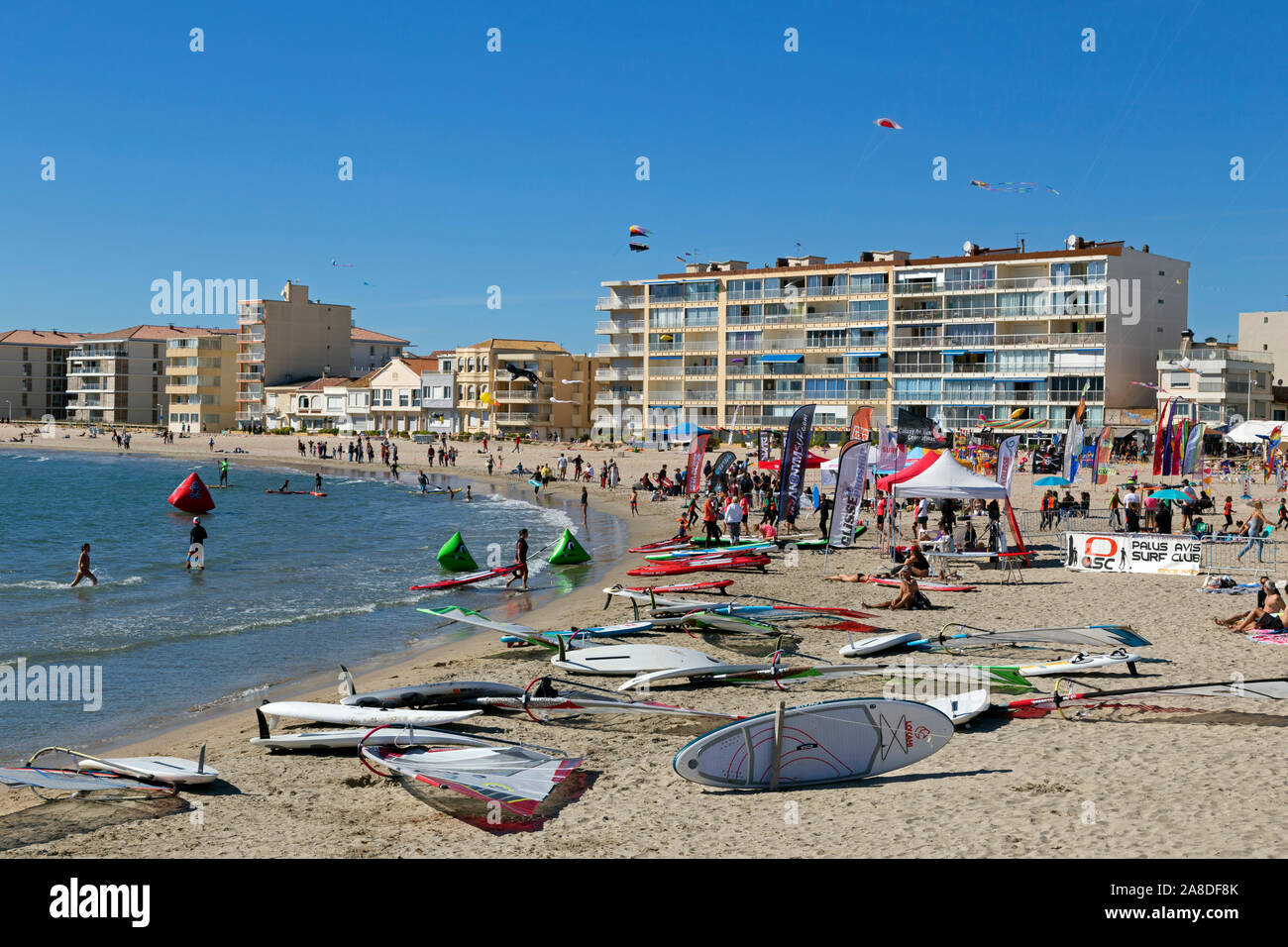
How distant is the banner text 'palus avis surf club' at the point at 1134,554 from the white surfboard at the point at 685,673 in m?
11.4

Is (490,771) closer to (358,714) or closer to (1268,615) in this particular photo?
(358,714)

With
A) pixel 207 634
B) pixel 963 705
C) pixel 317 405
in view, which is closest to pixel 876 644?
pixel 963 705

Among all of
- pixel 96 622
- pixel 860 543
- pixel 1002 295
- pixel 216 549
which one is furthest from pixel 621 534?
Result: pixel 1002 295

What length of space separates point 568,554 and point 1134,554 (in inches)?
550

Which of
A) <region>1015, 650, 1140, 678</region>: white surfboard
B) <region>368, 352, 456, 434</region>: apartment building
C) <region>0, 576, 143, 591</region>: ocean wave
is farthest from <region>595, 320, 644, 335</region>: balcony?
<region>1015, 650, 1140, 678</region>: white surfboard

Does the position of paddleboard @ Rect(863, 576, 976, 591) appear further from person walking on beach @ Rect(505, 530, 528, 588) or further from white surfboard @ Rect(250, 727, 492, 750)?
white surfboard @ Rect(250, 727, 492, 750)

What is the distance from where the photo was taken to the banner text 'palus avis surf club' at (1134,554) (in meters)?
21.7

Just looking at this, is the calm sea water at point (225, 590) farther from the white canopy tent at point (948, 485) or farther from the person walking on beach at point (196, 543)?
the white canopy tent at point (948, 485)

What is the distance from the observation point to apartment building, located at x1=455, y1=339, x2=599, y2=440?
92.4m

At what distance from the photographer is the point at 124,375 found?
438ft

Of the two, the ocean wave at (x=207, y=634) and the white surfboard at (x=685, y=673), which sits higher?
the white surfboard at (x=685, y=673)

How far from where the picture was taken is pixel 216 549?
33.9 meters

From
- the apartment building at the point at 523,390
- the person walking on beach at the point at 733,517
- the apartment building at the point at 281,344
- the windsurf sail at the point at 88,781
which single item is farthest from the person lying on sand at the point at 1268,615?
the apartment building at the point at 281,344

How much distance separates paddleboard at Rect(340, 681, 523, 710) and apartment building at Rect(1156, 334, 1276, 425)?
59728 millimetres
